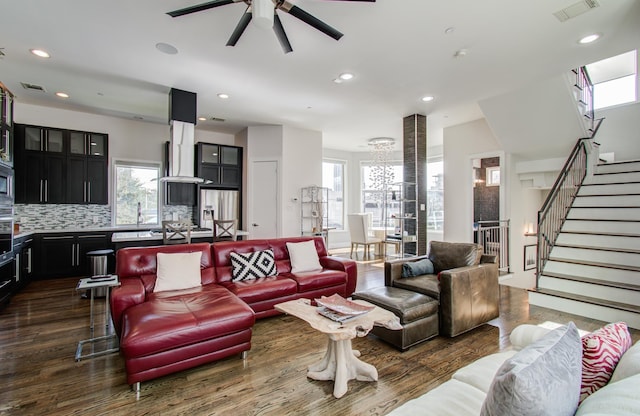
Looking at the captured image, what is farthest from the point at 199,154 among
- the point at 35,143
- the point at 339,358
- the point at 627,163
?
the point at 627,163

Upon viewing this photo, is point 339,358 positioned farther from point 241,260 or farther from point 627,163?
point 627,163

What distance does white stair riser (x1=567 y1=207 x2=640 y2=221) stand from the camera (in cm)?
412

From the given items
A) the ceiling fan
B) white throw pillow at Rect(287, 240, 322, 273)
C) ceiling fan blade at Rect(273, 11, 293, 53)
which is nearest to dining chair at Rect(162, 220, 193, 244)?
white throw pillow at Rect(287, 240, 322, 273)

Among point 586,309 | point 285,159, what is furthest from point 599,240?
point 285,159

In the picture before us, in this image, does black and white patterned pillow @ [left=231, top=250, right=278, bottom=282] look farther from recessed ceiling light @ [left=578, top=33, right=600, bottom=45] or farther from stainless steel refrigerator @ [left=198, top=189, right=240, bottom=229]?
recessed ceiling light @ [left=578, top=33, right=600, bottom=45]

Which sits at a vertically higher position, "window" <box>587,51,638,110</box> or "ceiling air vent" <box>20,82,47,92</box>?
"window" <box>587,51,638,110</box>

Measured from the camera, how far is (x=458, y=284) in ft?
9.61

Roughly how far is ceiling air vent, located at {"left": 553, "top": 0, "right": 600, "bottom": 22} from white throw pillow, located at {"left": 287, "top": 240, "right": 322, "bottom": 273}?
145 inches

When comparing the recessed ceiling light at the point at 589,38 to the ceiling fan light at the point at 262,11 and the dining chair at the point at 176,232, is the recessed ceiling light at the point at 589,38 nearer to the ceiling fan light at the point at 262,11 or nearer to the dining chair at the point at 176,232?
the ceiling fan light at the point at 262,11

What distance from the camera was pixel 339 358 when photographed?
2.13 metres

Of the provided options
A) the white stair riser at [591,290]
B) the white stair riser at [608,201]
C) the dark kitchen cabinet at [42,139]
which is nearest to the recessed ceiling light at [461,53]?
the white stair riser at [591,290]

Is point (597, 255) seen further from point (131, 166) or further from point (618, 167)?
point (131, 166)

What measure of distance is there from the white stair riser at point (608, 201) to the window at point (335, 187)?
590 cm

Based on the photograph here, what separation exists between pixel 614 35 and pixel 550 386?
13.8 ft
